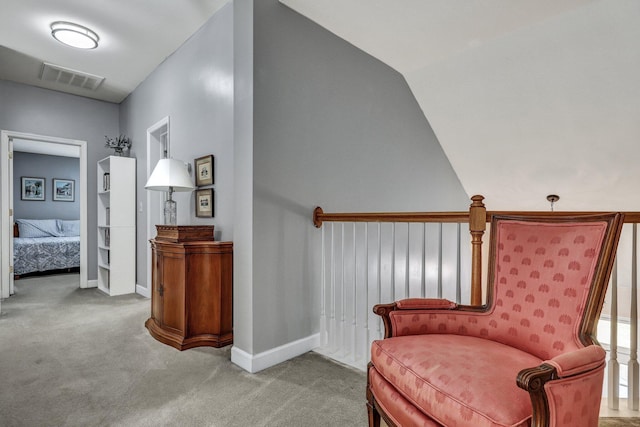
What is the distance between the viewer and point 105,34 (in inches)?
129

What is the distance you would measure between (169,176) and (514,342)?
8.80 ft

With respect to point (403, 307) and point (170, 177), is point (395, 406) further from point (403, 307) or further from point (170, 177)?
point (170, 177)

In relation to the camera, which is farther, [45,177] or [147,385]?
[45,177]

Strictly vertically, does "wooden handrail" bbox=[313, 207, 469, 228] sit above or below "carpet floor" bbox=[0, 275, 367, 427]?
above

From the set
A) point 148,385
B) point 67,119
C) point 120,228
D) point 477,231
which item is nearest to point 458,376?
point 477,231

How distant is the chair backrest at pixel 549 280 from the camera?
1230 mm

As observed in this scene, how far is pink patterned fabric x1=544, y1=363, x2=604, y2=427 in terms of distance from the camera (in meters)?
0.89

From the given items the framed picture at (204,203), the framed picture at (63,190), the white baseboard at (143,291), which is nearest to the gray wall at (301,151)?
the framed picture at (204,203)

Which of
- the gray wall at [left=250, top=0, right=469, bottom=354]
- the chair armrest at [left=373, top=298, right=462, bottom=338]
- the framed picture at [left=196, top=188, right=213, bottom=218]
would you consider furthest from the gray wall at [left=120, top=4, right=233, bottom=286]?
the chair armrest at [left=373, top=298, right=462, bottom=338]

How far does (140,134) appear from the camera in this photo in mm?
4410

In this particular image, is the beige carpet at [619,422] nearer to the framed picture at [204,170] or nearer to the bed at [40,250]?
the framed picture at [204,170]

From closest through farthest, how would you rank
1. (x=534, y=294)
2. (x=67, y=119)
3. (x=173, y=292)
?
(x=534, y=294) < (x=173, y=292) < (x=67, y=119)

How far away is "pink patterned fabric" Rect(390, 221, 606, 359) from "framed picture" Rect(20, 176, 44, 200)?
845 centimetres

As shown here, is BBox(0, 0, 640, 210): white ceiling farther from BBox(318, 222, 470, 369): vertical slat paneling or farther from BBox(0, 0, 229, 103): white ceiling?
BBox(318, 222, 470, 369): vertical slat paneling
